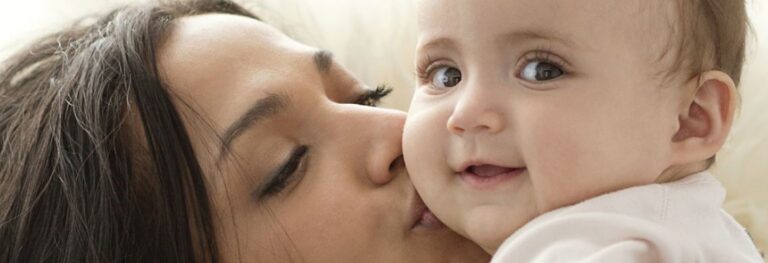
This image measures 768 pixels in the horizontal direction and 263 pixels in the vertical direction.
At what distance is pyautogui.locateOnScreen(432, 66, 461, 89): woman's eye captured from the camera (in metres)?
0.75

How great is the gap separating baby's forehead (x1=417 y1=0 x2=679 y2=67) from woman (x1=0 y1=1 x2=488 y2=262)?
206 mm

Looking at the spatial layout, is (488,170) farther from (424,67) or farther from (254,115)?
(254,115)

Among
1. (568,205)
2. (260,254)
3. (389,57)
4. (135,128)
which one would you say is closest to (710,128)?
(568,205)

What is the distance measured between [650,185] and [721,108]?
0.09 metres

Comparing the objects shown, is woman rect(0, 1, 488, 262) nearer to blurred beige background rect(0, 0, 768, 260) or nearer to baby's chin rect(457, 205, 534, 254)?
baby's chin rect(457, 205, 534, 254)

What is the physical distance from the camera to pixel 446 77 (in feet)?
2.48

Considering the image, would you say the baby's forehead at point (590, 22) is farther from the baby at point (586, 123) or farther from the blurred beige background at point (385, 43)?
the blurred beige background at point (385, 43)

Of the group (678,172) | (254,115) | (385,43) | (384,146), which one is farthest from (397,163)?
(385,43)

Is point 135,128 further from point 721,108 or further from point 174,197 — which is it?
point 721,108

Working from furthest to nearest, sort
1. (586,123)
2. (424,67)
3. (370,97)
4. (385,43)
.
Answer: (385,43) < (370,97) < (424,67) < (586,123)

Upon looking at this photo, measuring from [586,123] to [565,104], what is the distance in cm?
2

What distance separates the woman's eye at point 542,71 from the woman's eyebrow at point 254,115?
27cm

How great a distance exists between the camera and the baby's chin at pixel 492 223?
70 cm

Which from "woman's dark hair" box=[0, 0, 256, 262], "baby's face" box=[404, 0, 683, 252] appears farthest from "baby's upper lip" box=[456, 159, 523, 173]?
"woman's dark hair" box=[0, 0, 256, 262]
